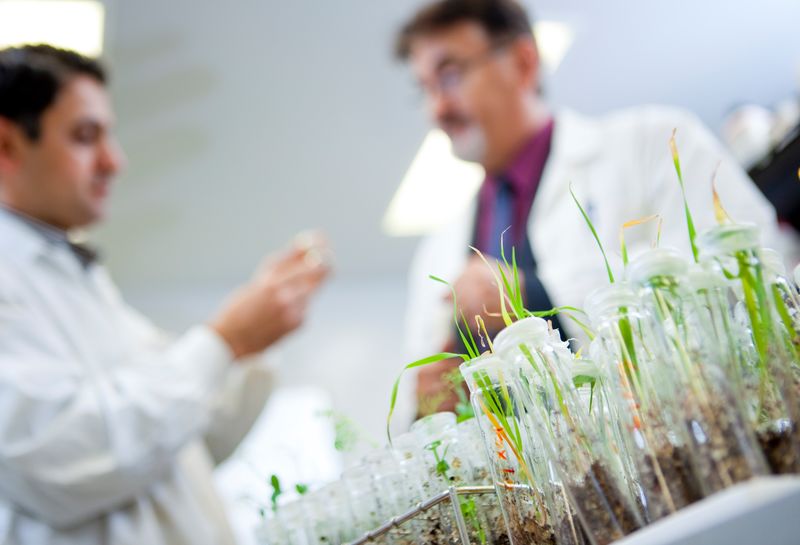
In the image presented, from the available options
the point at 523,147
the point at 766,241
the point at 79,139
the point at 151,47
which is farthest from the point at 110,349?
the point at 151,47

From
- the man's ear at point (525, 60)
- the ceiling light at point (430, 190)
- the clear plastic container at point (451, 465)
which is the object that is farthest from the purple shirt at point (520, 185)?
the ceiling light at point (430, 190)

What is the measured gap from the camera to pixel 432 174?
131 inches

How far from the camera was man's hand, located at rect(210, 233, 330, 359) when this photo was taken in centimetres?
128

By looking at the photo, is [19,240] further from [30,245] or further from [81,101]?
[81,101]

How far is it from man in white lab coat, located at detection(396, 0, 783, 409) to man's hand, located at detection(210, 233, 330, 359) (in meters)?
0.32

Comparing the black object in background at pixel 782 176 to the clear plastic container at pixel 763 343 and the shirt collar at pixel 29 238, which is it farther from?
the shirt collar at pixel 29 238

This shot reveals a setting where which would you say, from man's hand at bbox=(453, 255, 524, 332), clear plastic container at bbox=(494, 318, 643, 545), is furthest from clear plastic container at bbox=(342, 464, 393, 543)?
man's hand at bbox=(453, 255, 524, 332)

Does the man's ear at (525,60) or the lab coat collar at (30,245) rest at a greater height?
the man's ear at (525,60)

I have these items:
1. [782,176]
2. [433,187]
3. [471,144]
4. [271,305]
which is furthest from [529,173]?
[433,187]

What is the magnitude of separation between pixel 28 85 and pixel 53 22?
0.67 metres

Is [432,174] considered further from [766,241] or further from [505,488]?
[505,488]

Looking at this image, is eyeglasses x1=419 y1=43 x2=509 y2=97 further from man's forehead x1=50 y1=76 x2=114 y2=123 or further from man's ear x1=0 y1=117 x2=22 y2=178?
man's ear x1=0 y1=117 x2=22 y2=178

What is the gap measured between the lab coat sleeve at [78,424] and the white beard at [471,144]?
91cm

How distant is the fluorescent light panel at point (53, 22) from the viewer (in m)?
1.83
